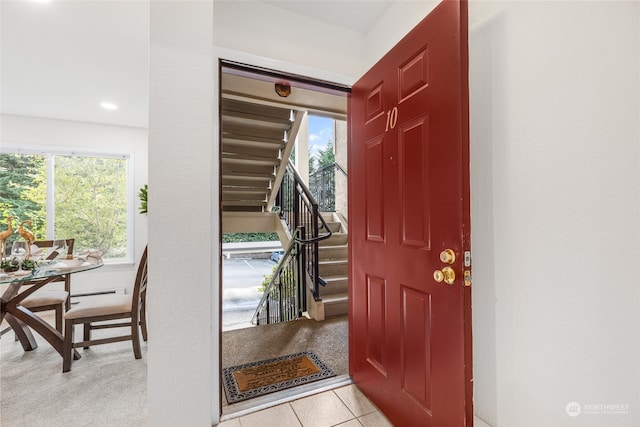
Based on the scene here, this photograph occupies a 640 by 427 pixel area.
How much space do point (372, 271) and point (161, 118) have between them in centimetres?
137

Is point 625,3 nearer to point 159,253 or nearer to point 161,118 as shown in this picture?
point 161,118

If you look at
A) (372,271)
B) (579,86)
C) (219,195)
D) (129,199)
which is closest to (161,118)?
(219,195)

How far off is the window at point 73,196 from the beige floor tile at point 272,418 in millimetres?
3787

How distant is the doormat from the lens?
181 cm

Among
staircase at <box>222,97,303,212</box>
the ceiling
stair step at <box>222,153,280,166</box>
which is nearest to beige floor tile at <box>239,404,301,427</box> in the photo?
the ceiling

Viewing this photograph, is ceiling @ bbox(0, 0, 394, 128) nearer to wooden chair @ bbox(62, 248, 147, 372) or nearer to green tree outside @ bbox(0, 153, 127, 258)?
green tree outside @ bbox(0, 153, 127, 258)

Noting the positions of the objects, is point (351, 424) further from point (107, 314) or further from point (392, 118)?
point (107, 314)

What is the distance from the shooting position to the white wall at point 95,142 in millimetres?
3662

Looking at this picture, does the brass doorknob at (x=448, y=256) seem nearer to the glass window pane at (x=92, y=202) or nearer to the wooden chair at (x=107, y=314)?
the wooden chair at (x=107, y=314)

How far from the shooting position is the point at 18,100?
3.19 metres

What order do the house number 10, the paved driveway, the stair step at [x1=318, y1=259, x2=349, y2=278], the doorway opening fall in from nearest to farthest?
1. the house number 10
2. the doorway opening
3. the stair step at [x1=318, y1=259, x2=349, y2=278]
4. the paved driveway

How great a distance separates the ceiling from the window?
2.40ft

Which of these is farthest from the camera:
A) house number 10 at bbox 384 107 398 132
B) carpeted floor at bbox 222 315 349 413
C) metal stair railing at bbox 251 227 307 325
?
metal stair railing at bbox 251 227 307 325

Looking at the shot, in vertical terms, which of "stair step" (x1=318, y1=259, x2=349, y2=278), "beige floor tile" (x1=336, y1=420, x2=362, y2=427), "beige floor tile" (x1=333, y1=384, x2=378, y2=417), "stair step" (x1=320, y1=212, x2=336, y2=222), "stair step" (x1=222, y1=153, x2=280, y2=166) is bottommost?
"beige floor tile" (x1=333, y1=384, x2=378, y2=417)
